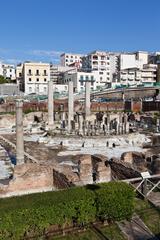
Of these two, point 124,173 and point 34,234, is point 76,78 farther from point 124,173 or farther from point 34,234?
point 34,234

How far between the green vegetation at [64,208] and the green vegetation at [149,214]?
746 mm

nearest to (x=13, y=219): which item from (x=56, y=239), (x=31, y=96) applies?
(x=56, y=239)

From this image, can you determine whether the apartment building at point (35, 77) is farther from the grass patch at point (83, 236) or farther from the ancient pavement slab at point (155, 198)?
the grass patch at point (83, 236)

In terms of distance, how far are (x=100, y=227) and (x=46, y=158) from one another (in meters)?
15.2

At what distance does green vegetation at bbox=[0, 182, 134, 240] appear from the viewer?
9.73 metres

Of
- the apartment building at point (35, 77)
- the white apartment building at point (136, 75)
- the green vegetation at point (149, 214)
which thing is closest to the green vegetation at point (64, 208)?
the green vegetation at point (149, 214)

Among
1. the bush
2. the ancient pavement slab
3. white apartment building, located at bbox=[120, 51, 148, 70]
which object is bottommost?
the ancient pavement slab

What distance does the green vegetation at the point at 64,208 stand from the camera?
31.9 ft

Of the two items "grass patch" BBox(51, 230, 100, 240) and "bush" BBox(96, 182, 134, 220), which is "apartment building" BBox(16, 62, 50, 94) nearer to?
"bush" BBox(96, 182, 134, 220)

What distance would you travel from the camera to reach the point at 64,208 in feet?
34.4

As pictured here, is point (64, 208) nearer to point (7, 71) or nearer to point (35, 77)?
point (35, 77)

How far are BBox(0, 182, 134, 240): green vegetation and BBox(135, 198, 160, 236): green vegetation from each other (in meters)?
0.75

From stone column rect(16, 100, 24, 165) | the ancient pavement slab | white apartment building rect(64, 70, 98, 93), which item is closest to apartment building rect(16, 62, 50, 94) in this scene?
white apartment building rect(64, 70, 98, 93)

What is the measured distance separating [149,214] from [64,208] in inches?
146
